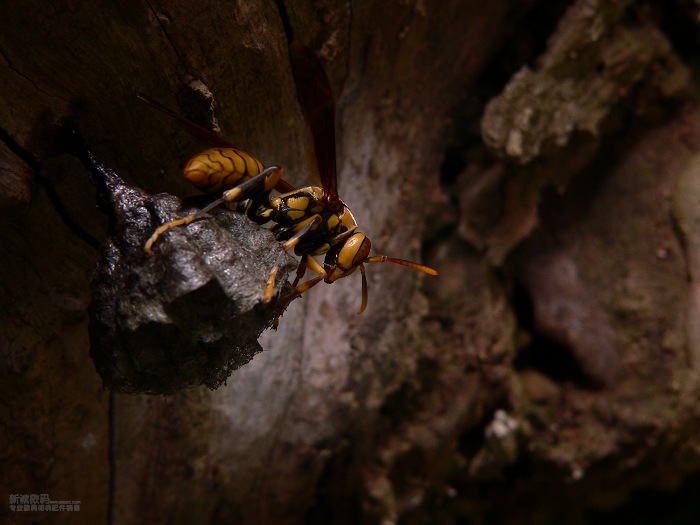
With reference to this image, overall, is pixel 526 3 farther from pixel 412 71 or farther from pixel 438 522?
pixel 438 522

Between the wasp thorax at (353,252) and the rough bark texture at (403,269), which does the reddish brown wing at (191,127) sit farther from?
the wasp thorax at (353,252)

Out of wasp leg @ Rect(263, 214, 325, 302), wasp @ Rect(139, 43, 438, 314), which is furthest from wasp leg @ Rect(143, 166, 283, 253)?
wasp leg @ Rect(263, 214, 325, 302)

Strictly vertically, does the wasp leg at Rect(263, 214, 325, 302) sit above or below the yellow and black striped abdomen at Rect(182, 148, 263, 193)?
below

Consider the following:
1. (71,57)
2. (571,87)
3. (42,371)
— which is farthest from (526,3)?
(42,371)

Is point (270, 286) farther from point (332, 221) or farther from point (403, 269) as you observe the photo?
point (403, 269)

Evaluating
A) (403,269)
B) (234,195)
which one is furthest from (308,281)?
(403,269)

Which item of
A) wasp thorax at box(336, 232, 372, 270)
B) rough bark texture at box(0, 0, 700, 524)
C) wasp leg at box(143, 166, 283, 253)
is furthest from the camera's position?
wasp thorax at box(336, 232, 372, 270)

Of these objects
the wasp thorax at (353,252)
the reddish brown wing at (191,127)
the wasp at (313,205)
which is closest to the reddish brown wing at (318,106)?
the wasp at (313,205)

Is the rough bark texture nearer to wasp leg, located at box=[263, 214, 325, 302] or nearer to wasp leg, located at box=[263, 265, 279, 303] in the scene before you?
wasp leg, located at box=[263, 214, 325, 302]
